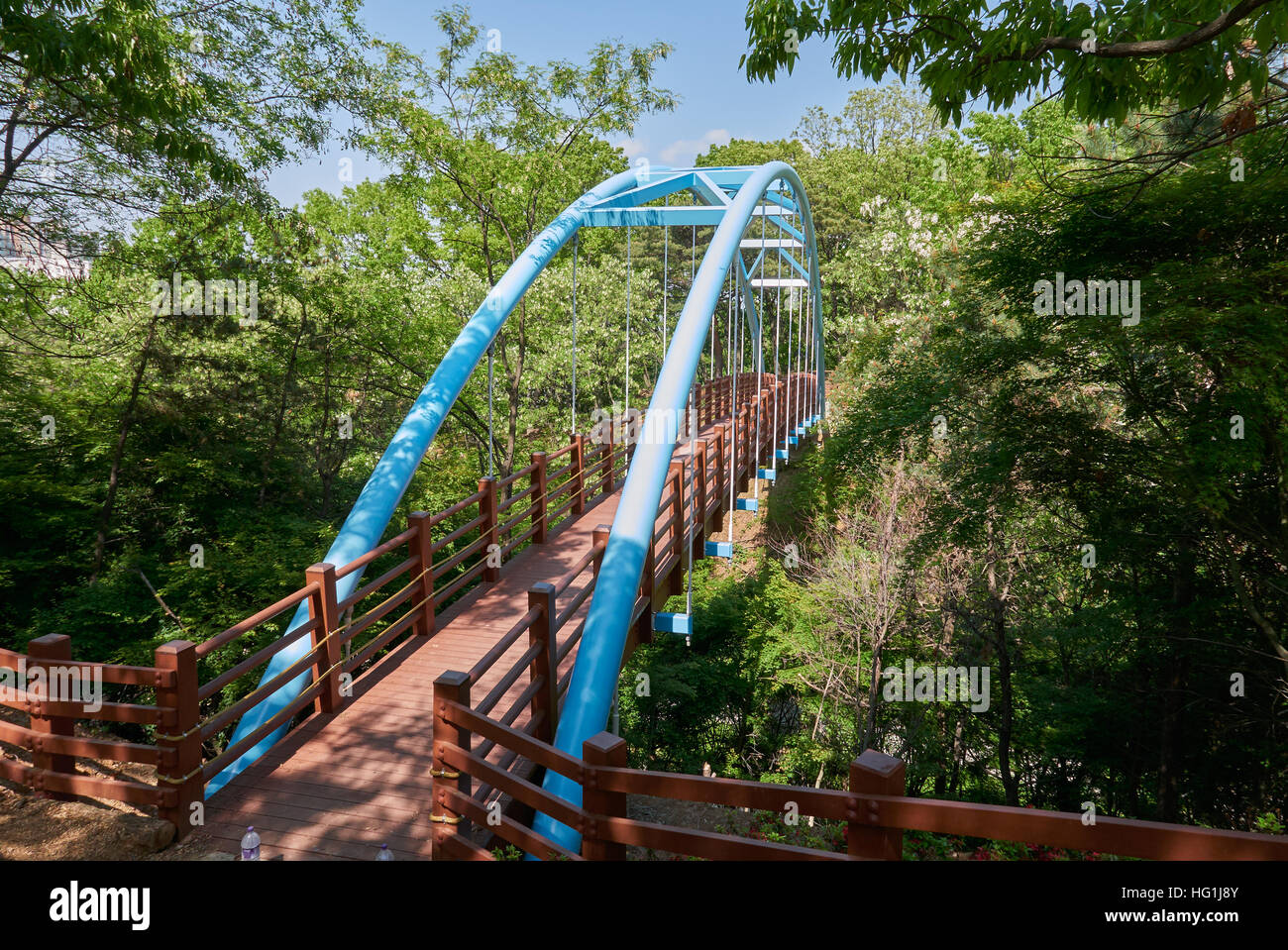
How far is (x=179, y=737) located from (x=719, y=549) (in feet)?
18.4

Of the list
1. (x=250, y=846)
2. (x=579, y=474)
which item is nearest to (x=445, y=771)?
(x=250, y=846)

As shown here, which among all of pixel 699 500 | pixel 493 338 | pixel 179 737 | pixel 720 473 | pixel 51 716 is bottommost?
pixel 179 737

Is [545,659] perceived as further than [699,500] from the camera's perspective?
No

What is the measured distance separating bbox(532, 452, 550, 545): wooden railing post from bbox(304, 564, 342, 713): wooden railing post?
357cm

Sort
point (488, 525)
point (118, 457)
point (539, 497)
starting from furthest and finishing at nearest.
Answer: point (118, 457)
point (539, 497)
point (488, 525)

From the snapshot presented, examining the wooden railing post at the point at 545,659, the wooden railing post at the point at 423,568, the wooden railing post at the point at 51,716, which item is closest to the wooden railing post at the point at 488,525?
the wooden railing post at the point at 423,568

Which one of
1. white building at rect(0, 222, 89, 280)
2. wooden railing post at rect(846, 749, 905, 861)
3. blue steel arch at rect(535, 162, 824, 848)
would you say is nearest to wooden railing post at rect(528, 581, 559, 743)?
blue steel arch at rect(535, 162, 824, 848)

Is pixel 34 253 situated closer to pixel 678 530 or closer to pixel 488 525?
pixel 488 525

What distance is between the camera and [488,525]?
25.5ft

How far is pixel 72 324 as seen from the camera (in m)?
10.1

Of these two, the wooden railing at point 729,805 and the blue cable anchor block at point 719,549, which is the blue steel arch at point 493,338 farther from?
the blue cable anchor block at point 719,549

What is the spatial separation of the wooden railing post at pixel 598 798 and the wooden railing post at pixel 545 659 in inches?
71.2
